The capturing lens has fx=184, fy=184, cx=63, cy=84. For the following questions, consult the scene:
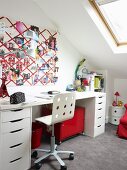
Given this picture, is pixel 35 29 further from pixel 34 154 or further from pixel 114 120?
pixel 114 120

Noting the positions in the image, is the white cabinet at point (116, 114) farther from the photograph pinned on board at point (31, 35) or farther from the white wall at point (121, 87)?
the photograph pinned on board at point (31, 35)

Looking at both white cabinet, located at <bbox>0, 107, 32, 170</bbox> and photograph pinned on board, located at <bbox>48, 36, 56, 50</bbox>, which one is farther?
photograph pinned on board, located at <bbox>48, 36, 56, 50</bbox>

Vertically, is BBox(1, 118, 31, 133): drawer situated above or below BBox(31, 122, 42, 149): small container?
above

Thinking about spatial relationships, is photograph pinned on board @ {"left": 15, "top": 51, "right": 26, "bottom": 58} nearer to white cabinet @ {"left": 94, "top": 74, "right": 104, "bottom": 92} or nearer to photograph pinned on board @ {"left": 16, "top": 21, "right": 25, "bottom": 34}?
photograph pinned on board @ {"left": 16, "top": 21, "right": 25, "bottom": 34}

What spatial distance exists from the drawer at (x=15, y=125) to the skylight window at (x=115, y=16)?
6.03ft

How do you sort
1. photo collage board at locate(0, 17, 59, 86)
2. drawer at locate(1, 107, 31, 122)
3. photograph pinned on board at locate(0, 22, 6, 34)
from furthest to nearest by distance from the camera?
photo collage board at locate(0, 17, 59, 86) → photograph pinned on board at locate(0, 22, 6, 34) → drawer at locate(1, 107, 31, 122)

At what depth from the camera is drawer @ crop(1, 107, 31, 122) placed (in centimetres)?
175

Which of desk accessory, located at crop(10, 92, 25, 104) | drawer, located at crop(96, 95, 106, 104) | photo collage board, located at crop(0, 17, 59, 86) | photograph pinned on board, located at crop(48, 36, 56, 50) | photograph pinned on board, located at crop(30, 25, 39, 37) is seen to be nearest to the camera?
desk accessory, located at crop(10, 92, 25, 104)

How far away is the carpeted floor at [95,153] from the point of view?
2.13 meters

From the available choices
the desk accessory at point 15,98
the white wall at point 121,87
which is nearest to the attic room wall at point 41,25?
the desk accessory at point 15,98

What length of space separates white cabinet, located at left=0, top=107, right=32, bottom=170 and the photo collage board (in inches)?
29.8

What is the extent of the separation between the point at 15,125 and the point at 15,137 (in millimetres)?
122

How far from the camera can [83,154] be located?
7.95 ft

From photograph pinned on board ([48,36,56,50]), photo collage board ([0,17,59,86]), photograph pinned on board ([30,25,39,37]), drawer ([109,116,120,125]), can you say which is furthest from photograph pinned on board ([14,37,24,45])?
drawer ([109,116,120,125])
